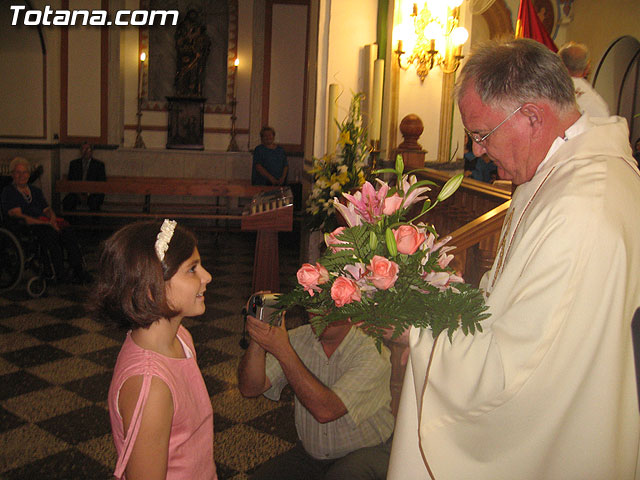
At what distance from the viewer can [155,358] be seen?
1.70 meters

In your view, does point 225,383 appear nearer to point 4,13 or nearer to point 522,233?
point 522,233

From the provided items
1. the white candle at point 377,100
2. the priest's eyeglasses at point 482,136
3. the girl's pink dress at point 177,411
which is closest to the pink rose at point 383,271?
the priest's eyeglasses at point 482,136

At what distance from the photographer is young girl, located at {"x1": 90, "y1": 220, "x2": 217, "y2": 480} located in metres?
1.57

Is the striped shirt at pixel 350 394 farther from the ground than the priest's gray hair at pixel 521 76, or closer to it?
closer to it

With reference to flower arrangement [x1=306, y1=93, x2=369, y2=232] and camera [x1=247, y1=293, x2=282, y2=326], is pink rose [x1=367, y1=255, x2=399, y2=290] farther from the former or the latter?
flower arrangement [x1=306, y1=93, x2=369, y2=232]

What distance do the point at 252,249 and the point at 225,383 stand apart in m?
5.40

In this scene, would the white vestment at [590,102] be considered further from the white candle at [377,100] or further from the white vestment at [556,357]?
the white candle at [377,100]

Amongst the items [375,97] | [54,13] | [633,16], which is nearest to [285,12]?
[54,13]

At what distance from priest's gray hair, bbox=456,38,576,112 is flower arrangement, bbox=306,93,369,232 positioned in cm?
325

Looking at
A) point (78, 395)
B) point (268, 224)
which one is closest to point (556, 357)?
point (78, 395)

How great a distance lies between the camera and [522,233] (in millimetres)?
1661

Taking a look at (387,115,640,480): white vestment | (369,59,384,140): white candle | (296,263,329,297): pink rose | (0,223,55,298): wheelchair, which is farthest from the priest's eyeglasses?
(0,223,55,298): wheelchair

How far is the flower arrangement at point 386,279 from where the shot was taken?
1514mm

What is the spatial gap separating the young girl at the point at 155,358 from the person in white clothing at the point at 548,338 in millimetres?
560
